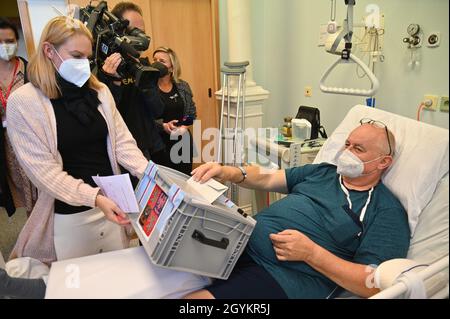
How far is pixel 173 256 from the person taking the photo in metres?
0.98

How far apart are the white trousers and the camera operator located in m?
0.53

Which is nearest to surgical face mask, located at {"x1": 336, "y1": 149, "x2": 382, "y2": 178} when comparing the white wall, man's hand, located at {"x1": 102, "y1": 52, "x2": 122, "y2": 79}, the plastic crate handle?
the plastic crate handle

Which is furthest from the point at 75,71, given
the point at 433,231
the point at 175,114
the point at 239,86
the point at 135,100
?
the point at 433,231

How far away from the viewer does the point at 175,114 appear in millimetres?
2432

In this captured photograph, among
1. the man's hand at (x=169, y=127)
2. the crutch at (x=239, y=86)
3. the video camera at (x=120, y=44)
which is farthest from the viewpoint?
the man's hand at (x=169, y=127)

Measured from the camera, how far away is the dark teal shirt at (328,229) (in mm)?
1149

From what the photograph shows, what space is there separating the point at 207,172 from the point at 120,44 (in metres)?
0.81

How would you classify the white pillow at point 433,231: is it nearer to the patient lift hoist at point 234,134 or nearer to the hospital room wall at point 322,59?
the hospital room wall at point 322,59

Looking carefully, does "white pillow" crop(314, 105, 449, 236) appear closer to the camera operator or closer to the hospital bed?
the hospital bed

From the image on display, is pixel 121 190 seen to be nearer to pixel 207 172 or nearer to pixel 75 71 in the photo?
pixel 207 172

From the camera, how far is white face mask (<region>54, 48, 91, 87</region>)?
1319mm

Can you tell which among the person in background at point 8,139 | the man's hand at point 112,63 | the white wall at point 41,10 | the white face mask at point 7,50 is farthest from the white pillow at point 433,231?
the white wall at point 41,10
